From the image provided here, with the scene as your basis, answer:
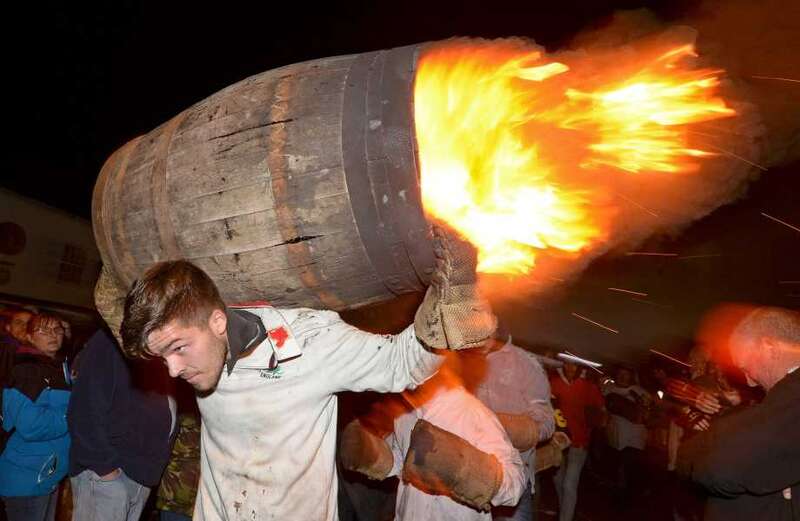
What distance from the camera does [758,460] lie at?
8.33 ft

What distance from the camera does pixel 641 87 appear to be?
2.39m

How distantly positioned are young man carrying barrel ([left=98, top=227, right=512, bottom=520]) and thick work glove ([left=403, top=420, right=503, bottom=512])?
48cm

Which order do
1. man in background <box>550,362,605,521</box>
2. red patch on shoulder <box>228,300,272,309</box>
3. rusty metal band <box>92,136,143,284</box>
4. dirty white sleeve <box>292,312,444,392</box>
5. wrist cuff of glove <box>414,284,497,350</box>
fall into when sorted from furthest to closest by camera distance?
man in background <box>550,362,605,521</box>, rusty metal band <box>92,136,143,284</box>, red patch on shoulder <box>228,300,272,309</box>, dirty white sleeve <box>292,312,444,392</box>, wrist cuff of glove <box>414,284,497,350</box>

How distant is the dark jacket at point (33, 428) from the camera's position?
3.77 metres

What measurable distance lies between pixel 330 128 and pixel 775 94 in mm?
4885

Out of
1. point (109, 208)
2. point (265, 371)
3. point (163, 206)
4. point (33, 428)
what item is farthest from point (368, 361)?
point (33, 428)

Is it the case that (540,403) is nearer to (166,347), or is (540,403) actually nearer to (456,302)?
(456,302)

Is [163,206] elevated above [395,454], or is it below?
above

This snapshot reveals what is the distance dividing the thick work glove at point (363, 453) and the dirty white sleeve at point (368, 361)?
96 centimetres

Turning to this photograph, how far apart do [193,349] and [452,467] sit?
131 centimetres

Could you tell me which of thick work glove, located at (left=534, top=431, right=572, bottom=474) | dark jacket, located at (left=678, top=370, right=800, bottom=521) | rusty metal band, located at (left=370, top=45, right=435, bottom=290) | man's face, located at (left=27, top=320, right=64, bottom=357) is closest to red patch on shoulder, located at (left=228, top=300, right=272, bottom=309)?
rusty metal band, located at (left=370, top=45, right=435, bottom=290)

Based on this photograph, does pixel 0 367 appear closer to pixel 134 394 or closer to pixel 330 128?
pixel 134 394

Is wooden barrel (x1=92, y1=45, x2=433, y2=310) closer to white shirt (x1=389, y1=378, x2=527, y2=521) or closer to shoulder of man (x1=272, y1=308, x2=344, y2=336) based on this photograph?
shoulder of man (x1=272, y1=308, x2=344, y2=336)

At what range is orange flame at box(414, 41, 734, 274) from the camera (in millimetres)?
1968
